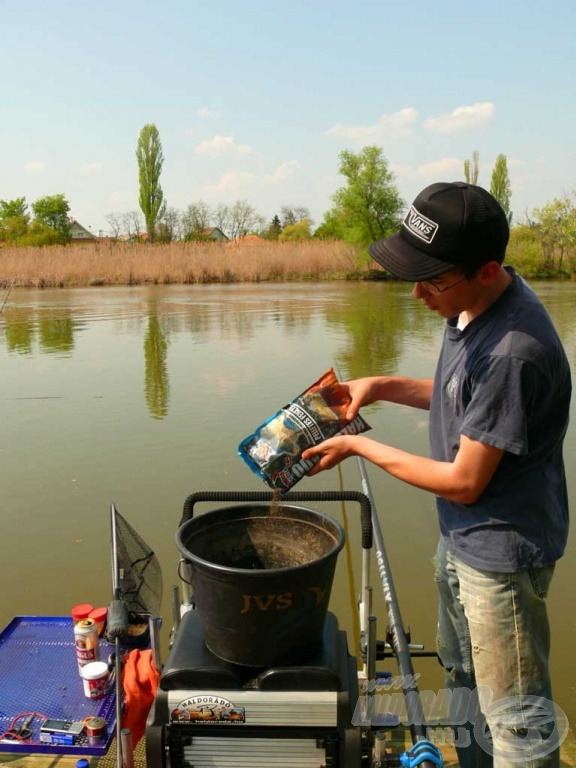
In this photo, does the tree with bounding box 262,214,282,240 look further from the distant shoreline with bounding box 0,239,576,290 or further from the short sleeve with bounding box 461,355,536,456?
the short sleeve with bounding box 461,355,536,456

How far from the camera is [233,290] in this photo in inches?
1081

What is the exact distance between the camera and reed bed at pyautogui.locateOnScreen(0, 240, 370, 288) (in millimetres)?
29031

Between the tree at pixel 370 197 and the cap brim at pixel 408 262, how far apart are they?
40277mm

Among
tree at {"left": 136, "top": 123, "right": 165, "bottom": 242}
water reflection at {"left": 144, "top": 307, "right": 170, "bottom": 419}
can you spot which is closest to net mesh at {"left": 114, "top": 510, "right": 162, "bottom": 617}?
water reflection at {"left": 144, "top": 307, "right": 170, "bottom": 419}

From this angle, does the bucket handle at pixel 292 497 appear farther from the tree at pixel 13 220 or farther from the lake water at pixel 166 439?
the tree at pixel 13 220

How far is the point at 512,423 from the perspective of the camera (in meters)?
1.55

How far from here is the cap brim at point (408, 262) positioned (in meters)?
1.65

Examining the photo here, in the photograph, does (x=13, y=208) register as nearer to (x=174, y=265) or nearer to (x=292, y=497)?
(x=174, y=265)

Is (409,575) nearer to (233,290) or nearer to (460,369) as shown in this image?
(460,369)

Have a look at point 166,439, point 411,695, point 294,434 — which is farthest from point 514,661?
point 166,439

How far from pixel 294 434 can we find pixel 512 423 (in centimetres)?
65

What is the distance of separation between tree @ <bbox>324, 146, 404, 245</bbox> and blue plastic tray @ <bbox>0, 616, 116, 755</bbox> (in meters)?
39.7

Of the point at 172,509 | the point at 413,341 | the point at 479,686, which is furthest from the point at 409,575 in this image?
the point at 413,341

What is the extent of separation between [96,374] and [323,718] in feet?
28.4
